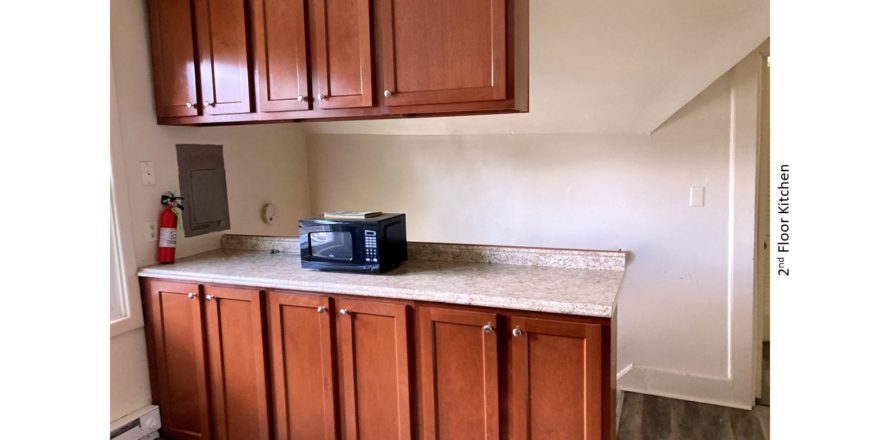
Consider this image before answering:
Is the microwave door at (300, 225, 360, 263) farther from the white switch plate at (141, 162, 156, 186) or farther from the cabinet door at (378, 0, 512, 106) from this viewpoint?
the white switch plate at (141, 162, 156, 186)

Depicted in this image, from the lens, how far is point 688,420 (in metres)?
2.67

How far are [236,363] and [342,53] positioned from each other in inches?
52.1

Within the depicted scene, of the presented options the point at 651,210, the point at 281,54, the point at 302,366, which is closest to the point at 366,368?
the point at 302,366

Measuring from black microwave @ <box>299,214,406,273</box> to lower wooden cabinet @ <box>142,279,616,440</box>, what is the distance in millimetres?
184

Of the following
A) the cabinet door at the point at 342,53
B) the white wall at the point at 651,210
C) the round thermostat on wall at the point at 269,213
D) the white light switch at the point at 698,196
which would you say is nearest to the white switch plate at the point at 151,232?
the round thermostat on wall at the point at 269,213

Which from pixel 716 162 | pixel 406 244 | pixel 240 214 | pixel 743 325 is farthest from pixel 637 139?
pixel 240 214

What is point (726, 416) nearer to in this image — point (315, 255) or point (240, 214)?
point (315, 255)

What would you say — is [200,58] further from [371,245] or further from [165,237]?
[371,245]

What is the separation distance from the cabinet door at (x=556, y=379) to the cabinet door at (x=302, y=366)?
0.72 metres

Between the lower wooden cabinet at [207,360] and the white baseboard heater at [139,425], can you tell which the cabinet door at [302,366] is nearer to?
the lower wooden cabinet at [207,360]

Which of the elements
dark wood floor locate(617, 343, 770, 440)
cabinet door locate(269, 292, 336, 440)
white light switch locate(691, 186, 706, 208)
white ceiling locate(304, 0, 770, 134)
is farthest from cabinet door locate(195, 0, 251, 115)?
dark wood floor locate(617, 343, 770, 440)

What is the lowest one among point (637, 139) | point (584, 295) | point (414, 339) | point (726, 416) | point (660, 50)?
point (726, 416)
